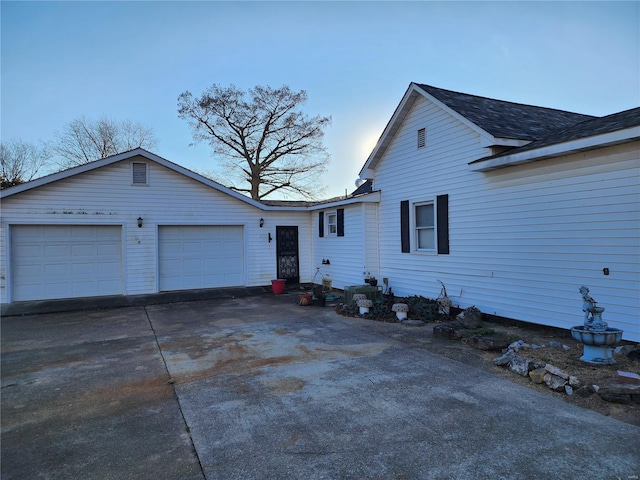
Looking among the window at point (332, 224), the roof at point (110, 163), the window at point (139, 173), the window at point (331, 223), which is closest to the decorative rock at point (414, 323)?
the roof at point (110, 163)

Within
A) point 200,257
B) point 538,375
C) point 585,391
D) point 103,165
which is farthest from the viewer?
point 200,257

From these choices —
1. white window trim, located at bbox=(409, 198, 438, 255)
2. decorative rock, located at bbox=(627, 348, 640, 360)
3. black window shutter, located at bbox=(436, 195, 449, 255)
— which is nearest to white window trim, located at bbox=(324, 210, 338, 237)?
white window trim, located at bbox=(409, 198, 438, 255)

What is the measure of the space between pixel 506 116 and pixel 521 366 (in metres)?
6.58

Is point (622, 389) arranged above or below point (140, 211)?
below

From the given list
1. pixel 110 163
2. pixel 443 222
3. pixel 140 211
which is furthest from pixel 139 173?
pixel 443 222

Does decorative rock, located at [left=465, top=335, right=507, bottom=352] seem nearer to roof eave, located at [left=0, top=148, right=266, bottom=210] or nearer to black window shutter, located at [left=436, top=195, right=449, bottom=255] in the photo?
black window shutter, located at [left=436, top=195, right=449, bottom=255]

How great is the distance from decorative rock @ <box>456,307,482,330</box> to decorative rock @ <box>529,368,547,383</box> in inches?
105

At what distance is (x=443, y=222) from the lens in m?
9.01

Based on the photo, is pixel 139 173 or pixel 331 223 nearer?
pixel 139 173

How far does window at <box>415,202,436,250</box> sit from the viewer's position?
9586 millimetres

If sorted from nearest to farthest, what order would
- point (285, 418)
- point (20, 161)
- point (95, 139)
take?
point (285, 418)
point (20, 161)
point (95, 139)

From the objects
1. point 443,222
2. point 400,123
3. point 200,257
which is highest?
point 400,123

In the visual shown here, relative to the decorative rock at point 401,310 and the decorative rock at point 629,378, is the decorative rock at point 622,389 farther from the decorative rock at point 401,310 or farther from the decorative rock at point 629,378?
the decorative rock at point 401,310

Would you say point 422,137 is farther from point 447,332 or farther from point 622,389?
point 622,389
